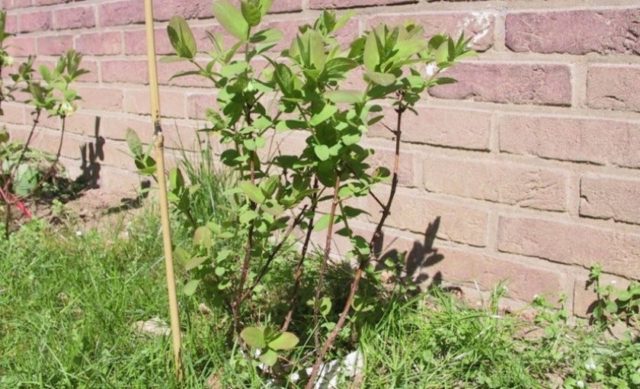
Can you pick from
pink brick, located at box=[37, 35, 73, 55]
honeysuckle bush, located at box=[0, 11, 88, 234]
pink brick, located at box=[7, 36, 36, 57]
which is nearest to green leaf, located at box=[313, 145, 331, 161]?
honeysuckle bush, located at box=[0, 11, 88, 234]

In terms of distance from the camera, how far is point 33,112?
3.61 m

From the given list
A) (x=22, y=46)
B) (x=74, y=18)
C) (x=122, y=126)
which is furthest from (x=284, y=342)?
(x=22, y=46)

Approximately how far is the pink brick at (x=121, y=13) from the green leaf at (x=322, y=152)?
86.8 inches

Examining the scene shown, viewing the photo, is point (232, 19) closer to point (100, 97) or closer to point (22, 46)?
point (100, 97)

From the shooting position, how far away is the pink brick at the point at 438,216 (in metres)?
2.38

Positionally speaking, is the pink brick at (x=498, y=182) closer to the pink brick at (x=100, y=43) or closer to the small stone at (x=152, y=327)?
the small stone at (x=152, y=327)

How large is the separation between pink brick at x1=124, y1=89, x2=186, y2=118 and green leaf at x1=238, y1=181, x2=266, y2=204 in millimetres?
1790

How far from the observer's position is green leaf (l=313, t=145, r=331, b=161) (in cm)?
153

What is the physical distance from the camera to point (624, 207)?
2078mm

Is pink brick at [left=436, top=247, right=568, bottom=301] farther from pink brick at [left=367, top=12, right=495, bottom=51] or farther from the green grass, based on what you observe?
pink brick at [left=367, top=12, right=495, bottom=51]

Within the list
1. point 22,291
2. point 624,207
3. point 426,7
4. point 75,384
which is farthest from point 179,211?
point 624,207

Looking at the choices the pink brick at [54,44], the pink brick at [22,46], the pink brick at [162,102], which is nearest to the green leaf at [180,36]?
the pink brick at [162,102]

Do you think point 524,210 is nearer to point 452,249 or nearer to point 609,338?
point 452,249

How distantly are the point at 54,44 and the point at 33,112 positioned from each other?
690 mm
